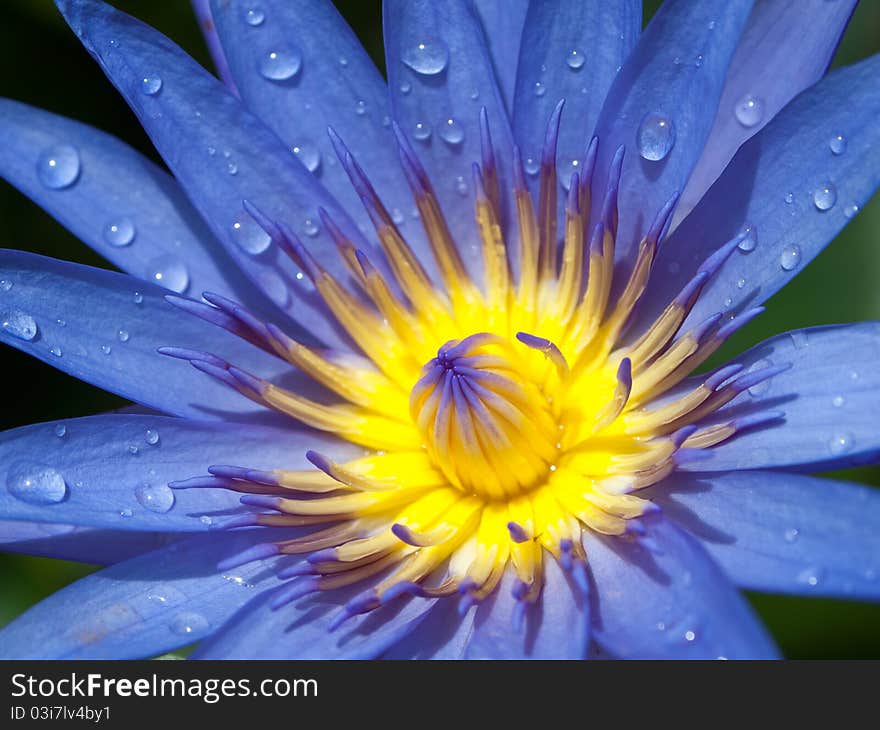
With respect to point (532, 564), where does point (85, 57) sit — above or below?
above

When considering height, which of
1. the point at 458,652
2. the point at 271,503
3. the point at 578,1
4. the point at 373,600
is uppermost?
the point at 578,1

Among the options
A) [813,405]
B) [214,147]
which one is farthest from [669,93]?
[214,147]

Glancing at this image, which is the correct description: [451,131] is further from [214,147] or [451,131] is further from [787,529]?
[787,529]

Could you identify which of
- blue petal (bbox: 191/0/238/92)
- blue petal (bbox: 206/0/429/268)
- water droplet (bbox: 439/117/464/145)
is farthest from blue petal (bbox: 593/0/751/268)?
blue petal (bbox: 191/0/238/92)

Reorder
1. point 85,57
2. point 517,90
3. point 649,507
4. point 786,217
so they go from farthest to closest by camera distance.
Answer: point 85,57, point 517,90, point 786,217, point 649,507

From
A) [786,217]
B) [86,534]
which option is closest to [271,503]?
[86,534]

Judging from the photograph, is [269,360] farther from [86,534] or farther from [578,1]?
[578,1]

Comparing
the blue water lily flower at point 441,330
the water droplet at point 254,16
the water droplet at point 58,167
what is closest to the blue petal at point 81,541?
the blue water lily flower at point 441,330
